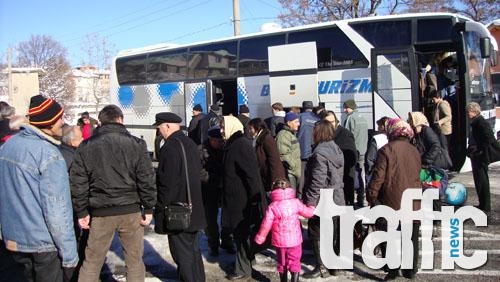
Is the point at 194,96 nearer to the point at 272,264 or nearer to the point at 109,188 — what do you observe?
the point at 272,264

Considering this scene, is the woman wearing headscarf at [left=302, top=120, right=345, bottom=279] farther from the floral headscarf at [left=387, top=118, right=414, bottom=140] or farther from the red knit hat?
the red knit hat

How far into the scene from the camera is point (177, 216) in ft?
15.6

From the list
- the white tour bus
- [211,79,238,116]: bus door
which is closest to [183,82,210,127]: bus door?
the white tour bus

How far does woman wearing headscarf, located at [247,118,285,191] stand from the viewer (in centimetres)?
606

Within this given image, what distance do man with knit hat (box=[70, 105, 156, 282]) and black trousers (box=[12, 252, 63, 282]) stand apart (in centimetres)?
70

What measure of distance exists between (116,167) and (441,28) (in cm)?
826

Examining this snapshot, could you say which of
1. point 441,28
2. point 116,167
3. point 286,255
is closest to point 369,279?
point 286,255

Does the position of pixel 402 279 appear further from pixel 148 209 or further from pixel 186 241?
pixel 148 209

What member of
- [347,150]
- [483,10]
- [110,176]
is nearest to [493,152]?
[347,150]

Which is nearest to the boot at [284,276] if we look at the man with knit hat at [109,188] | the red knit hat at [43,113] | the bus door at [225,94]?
the man with knit hat at [109,188]

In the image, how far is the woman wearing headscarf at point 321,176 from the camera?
553cm

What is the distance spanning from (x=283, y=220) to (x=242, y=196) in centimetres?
77

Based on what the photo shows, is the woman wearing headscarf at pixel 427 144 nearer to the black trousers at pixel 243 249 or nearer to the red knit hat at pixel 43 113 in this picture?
the black trousers at pixel 243 249

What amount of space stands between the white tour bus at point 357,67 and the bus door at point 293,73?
0.08 feet
